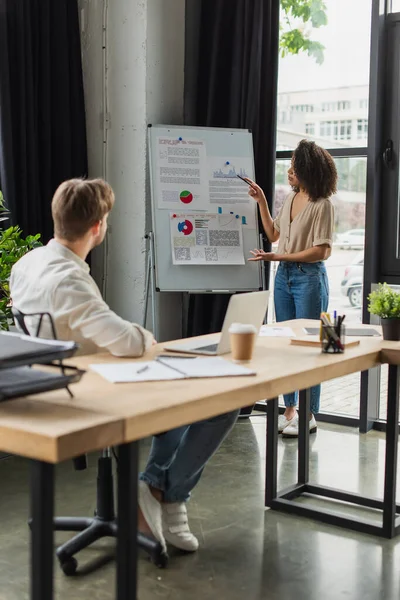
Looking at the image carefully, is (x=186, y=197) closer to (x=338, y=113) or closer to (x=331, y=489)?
(x=338, y=113)

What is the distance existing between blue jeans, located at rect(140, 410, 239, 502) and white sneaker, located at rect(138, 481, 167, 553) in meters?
0.06

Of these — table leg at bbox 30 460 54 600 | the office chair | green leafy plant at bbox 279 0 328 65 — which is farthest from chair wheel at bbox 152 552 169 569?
green leafy plant at bbox 279 0 328 65

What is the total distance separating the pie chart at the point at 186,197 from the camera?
450 cm

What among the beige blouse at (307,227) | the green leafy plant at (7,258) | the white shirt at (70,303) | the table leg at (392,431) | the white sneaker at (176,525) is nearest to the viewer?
the white shirt at (70,303)

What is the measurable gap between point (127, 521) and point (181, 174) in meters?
3.02

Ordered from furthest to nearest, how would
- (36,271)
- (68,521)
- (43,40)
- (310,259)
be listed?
(43,40) < (310,259) < (68,521) < (36,271)

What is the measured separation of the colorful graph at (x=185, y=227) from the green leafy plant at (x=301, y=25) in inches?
48.0

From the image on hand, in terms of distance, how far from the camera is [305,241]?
13.9ft

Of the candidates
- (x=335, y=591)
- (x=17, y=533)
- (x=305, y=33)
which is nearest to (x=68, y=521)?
(x=17, y=533)

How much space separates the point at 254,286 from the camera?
181 inches

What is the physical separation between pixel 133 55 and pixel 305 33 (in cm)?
102

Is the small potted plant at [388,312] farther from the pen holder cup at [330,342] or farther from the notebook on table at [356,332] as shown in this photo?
the pen holder cup at [330,342]

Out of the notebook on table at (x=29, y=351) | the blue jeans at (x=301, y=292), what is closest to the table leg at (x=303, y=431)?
the blue jeans at (x=301, y=292)

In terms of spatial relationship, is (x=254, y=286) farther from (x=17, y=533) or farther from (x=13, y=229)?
(x=17, y=533)
